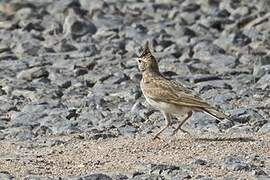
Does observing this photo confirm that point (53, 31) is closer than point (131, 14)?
Yes

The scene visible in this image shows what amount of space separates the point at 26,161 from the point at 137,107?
3.53m

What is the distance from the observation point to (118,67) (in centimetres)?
1780

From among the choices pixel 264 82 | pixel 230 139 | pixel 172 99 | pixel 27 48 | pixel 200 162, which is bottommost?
pixel 27 48

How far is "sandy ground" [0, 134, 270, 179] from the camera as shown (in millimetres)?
10789

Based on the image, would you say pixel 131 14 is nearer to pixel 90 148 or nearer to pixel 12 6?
pixel 12 6

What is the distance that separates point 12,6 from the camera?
76.9 ft

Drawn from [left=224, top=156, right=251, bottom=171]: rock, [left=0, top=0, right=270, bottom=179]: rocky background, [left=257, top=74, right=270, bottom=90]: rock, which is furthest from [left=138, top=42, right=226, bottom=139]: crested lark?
[left=257, top=74, right=270, bottom=90]: rock

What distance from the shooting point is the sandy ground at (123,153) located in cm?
Result: 1079

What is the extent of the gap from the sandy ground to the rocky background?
67 millimetres

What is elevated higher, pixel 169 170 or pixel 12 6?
pixel 169 170

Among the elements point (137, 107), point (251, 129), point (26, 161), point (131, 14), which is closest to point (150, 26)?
point (131, 14)

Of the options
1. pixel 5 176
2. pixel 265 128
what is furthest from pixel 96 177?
pixel 265 128

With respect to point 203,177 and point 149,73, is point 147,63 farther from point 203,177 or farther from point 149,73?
point 203,177

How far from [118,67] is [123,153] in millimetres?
6269
